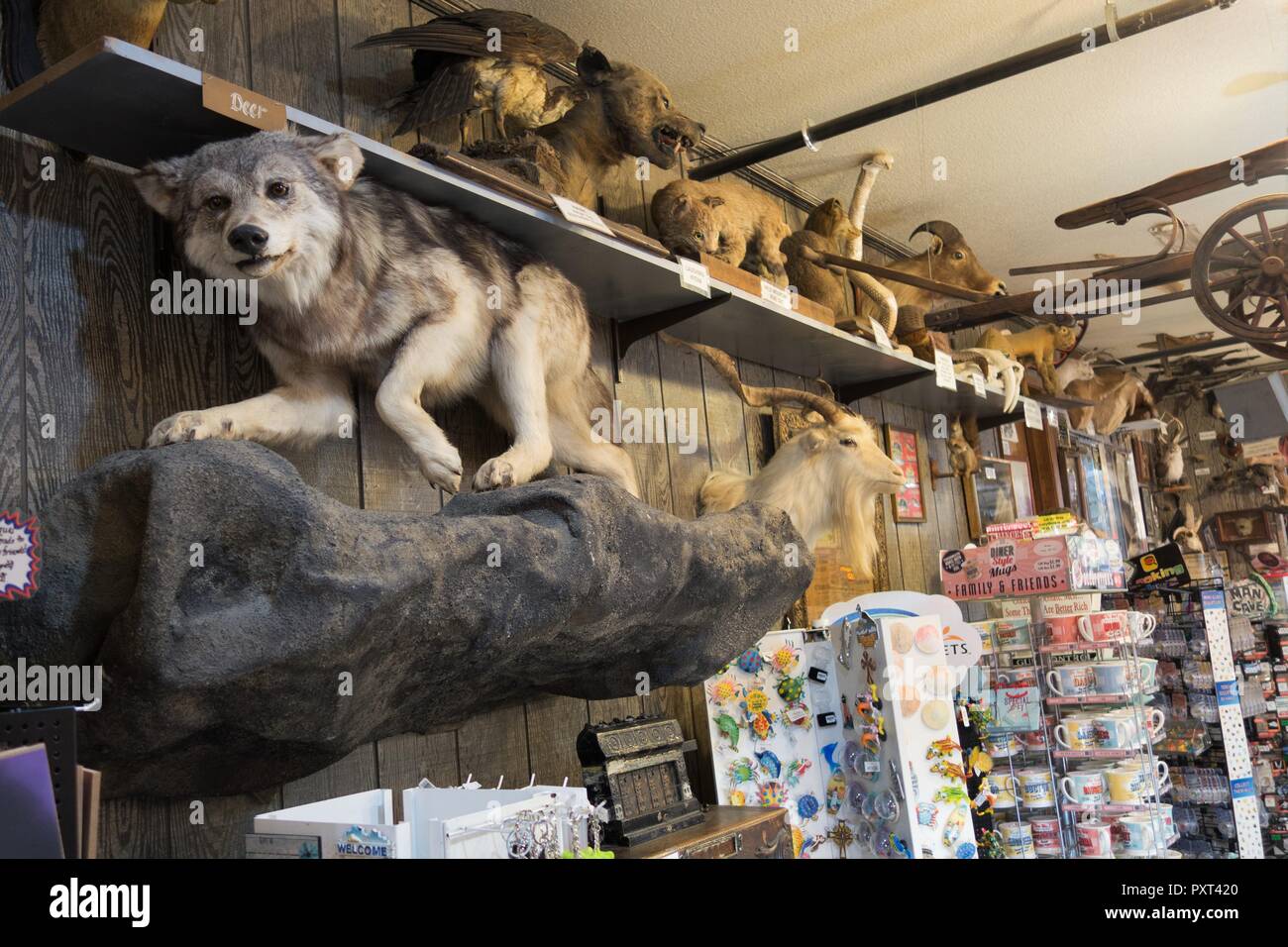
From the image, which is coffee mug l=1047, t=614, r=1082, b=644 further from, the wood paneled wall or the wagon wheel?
the wood paneled wall

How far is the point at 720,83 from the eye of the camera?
10.7 ft

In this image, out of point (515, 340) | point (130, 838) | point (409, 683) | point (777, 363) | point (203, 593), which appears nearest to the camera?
point (203, 593)

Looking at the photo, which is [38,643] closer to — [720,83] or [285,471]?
[285,471]

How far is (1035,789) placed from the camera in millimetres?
3092

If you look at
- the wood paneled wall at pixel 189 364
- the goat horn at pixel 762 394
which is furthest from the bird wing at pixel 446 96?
the goat horn at pixel 762 394

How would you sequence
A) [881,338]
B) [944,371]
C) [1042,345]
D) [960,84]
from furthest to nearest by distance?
[1042,345]
[944,371]
[881,338]
[960,84]

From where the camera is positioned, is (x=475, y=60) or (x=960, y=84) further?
(x=960, y=84)

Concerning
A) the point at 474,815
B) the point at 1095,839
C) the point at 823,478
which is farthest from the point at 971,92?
the point at 474,815

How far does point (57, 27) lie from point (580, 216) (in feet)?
3.25

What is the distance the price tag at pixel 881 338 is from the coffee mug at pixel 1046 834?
1595 millimetres

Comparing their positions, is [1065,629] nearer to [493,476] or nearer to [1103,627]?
[1103,627]

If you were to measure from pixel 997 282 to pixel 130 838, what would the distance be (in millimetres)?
3937
